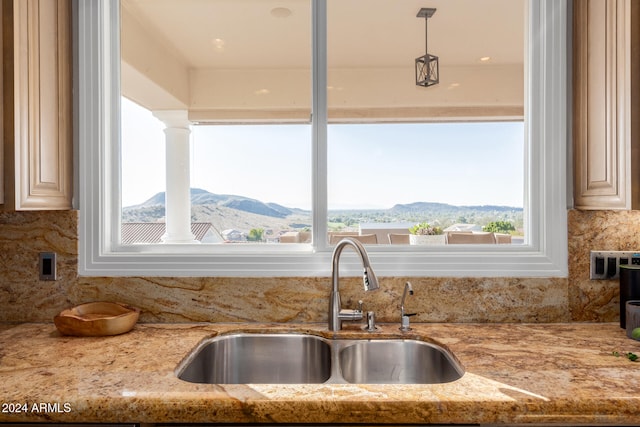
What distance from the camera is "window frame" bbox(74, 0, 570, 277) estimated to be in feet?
5.23

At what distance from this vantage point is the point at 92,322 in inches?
54.9

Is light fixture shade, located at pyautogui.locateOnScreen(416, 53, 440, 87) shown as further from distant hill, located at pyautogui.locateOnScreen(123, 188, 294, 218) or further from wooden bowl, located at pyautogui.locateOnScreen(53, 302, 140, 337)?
wooden bowl, located at pyautogui.locateOnScreen(53, 302, 140, 337)

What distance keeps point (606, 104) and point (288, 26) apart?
1221 mm

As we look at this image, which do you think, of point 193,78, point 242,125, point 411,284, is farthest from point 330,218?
point 193,78

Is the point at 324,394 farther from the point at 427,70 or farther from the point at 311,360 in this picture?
the point at 427,70

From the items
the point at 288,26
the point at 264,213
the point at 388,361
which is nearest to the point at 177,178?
the point at 264,213

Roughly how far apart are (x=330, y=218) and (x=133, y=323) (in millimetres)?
862

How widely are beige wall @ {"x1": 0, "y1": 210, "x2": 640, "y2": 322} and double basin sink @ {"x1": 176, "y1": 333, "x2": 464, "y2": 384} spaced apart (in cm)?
13

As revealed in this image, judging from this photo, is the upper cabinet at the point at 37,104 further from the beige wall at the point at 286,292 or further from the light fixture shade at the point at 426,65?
the light fixture shade at the point at 426,65

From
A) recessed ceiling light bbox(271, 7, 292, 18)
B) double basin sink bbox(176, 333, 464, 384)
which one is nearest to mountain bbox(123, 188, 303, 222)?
double basin sink bbox(176, 333, 464, 384)

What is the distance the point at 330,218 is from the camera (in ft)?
5.77

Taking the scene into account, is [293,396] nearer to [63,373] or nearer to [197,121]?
[63,373]

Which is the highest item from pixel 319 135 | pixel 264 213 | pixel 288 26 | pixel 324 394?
pixel 288 26

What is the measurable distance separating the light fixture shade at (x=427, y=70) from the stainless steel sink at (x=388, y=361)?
1135 mm
